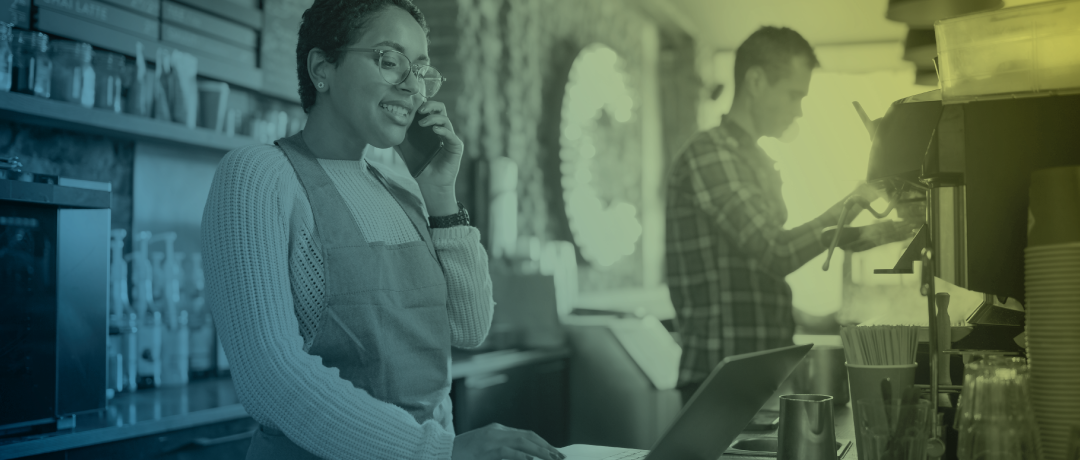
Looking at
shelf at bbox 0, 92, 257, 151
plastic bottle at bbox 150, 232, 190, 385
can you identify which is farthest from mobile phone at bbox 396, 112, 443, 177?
plastic bottle at bbox 150, 232, 190, 385

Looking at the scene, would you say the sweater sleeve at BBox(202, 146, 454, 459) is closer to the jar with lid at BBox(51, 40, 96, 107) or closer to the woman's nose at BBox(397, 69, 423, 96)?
the woman's nose at BBox(397, 69, 423, 96)

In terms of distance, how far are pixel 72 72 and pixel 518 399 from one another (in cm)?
186

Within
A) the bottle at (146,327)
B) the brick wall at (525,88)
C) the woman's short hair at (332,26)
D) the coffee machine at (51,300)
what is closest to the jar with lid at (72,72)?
the coffee machine at (51,300)

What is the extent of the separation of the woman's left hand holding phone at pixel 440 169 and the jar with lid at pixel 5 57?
105 cm

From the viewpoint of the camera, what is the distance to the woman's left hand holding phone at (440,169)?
5.11ft

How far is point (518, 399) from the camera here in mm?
3133

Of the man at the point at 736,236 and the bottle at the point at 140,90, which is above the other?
the bottle at the point at 140,90

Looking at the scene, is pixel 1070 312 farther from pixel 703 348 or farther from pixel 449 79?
pixel 449 79

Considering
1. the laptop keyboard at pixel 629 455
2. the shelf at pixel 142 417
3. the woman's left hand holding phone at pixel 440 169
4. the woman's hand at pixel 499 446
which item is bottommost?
the shelf at pixel 142 417

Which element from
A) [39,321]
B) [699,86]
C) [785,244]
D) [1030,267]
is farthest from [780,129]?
[699,86]

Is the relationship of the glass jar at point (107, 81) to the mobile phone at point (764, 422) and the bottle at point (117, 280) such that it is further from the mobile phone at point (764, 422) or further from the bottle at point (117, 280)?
the mobile phone at point (764, 422)

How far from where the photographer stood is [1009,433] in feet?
3.23

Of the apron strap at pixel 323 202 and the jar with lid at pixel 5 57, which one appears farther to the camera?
the jar with lid at pixel 5 57

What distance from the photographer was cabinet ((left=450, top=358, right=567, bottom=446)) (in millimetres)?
2811
